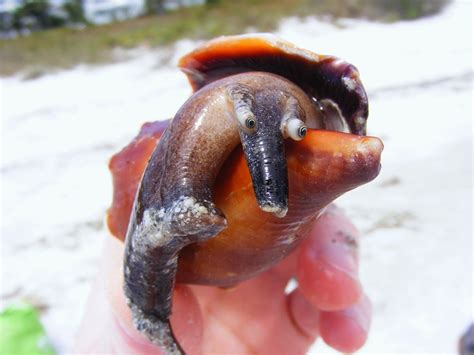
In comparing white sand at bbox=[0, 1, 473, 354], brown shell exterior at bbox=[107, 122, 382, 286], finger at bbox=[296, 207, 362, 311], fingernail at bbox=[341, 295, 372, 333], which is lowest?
white sand at bbox=[0, 1, 473, 354]

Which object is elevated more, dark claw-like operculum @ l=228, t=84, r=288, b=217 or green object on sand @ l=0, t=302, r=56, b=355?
dark claw-like operculum @ l=228, t=84, r=288, b=217

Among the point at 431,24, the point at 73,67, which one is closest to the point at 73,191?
the point at 73,67

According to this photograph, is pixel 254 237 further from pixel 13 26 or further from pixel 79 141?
pixel 13 26

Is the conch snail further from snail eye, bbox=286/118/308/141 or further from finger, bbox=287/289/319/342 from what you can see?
finger, bbox=287/289/319/342

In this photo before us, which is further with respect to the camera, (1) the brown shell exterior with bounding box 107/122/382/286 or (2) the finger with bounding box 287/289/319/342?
(2) the finger with bounding box 287/289/319/342

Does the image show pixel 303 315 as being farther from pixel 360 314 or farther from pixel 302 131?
pixel 302 131

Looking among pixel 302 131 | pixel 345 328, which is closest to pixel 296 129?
pixel 302 131

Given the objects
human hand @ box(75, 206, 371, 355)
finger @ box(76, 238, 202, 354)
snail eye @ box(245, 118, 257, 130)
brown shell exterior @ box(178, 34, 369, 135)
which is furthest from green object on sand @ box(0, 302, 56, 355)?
snail eye @ box(245, 118, 257, 130)
